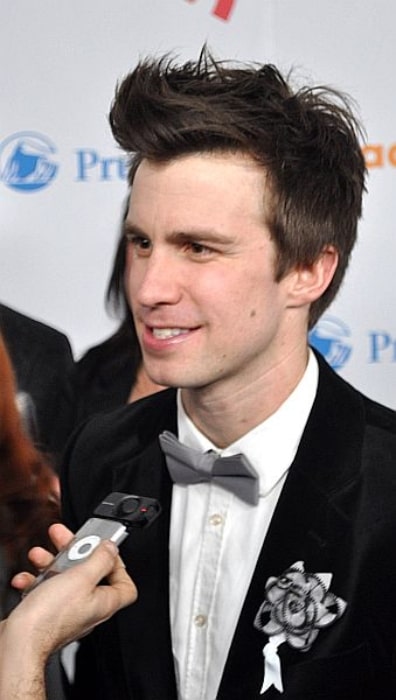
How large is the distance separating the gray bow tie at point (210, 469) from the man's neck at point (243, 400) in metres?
0.05

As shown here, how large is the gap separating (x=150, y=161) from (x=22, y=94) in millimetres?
861

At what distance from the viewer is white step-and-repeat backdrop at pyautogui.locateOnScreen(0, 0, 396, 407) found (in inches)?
97.7

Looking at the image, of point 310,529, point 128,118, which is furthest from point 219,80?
point 310,529

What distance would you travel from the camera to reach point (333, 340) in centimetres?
254

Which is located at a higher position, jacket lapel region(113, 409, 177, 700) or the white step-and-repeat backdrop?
the white step-and-repeat backdrop

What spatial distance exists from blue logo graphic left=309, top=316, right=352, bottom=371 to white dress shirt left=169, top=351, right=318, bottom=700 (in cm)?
65

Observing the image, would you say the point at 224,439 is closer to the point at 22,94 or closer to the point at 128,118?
the point at 128,118

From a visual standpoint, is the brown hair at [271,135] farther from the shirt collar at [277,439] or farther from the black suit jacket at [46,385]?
the black suit jacket at [46,385]

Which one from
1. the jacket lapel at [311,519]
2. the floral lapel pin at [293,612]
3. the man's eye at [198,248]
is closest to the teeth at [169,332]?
the man's eye at [198,248]

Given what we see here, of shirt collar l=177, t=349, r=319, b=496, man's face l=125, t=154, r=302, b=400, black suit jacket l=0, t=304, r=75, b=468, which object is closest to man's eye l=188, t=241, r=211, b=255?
man's face l=125, t=154, r=302, b=400

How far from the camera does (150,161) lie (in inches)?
70.8

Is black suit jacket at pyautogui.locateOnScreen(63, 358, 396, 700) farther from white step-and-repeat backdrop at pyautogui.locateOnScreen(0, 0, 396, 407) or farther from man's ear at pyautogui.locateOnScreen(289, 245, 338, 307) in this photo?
white step-and-repeat backdrop at pyautogui.locateOnScreen(0, 0, 396, 407)

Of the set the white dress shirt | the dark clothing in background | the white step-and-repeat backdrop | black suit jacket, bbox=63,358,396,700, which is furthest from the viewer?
the dark clothing in background

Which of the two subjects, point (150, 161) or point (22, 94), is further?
point (22, 94)
